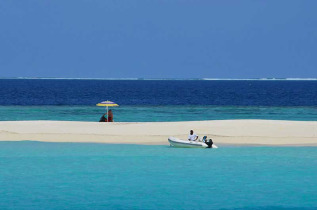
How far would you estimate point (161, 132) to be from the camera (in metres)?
42.3

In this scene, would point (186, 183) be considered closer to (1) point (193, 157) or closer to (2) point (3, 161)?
(1) point (193, 157)

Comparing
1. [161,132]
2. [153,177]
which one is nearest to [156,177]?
[153,177]

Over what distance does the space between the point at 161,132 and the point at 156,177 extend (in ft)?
55.3

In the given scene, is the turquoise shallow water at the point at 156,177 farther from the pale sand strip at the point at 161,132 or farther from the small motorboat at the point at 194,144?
the pale sand strip at the point at 161,132

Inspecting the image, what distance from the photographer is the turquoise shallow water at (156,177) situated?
2080 centimetres

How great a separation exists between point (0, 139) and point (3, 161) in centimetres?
1010

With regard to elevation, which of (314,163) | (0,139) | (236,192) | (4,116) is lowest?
(236,192)

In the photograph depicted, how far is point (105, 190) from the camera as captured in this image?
2266cm

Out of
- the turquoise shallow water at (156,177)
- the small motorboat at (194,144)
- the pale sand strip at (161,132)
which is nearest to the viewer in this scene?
the turquoise shallow water at (156,177)

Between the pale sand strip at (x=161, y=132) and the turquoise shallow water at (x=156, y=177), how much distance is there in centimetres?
355

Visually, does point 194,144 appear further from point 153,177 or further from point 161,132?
point 153,177

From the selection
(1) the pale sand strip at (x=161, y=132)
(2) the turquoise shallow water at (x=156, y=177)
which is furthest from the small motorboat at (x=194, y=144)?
(1) the pale sand strip at (x=161, y=132)

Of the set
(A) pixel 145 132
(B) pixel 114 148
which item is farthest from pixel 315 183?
(A) pixel 145 132

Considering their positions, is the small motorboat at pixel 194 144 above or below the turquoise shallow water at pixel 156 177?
above
